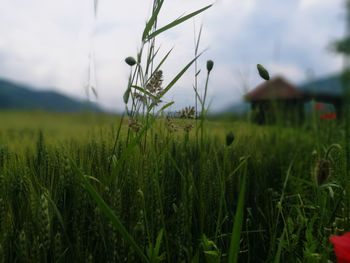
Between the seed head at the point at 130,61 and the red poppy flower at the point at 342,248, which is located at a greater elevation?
the seed head at the point at 130,61

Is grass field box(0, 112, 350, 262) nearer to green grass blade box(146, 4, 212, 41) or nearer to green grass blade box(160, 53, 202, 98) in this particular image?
green grass blade box(160, 53, 202, 98)

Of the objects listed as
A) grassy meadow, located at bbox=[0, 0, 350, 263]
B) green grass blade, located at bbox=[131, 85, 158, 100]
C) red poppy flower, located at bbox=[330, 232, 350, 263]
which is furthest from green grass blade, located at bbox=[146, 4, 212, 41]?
red poppy flower, located at bbox=[330, 232, 350, 263]

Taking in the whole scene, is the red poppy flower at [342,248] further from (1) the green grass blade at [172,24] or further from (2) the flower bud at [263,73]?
(1) the green grass blade at [172,24]

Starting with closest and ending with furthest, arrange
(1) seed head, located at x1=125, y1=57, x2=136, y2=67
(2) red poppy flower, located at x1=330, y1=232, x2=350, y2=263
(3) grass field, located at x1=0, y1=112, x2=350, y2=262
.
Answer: (2) red poppy flower, located at x1=330, y1=232, x2=350, y2=263, (3) grass field, located at x1=0, y1=112, x2=350, y2=262, (1) seed head, located at x1=125, y1=57, x2=136, y2=67

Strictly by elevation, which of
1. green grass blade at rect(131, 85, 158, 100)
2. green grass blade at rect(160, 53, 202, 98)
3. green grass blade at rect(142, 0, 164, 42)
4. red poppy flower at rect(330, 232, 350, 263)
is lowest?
red poppy flower at rect(330, 232, 350, 263)

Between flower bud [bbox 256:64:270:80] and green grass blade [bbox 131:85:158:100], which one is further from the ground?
flower bud [bbox 256:64:270:80]

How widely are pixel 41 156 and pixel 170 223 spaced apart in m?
0.41

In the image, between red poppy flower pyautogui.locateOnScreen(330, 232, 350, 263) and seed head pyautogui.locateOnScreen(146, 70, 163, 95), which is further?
seed head pyautogui.locateOnScreen(146, 70, 163, 95)

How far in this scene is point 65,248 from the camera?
1020 millimetres

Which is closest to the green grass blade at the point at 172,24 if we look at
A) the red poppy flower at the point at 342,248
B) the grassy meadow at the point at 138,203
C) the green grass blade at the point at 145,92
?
the grassy meadow at the point at 138,203

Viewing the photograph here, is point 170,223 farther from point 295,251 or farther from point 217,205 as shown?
point 295,251

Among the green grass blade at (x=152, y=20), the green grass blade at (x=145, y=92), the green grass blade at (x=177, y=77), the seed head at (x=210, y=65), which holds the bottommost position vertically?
the green grass blade at (x=145, y=92)

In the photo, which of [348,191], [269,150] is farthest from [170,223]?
[269,150]

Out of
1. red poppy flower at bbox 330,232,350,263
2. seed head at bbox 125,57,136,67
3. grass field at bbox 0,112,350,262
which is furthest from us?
seed head at bbox 125,57,136,67
